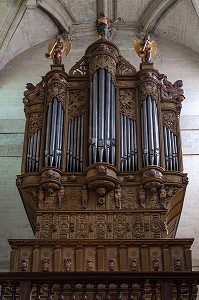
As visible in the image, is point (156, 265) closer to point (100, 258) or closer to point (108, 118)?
point (100, 258)

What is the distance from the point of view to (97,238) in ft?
34.7

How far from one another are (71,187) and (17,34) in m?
6.84

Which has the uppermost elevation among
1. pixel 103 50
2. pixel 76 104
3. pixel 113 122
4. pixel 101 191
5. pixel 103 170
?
pixel 103 50

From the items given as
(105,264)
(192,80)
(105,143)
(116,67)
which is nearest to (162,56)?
(192,80)

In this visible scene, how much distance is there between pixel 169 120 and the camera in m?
12.5

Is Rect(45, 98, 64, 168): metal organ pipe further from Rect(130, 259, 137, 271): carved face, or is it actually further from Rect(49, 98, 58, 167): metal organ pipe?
Rect(130, 259, 137, 271): carved face

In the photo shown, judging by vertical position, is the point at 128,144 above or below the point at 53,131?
below

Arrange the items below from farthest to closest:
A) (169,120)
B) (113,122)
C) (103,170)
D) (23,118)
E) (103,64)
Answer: (23,118) → (103,64) → (169,120) → (113,122) → (103,170)

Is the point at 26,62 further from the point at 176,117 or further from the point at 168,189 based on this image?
the point at 168,189


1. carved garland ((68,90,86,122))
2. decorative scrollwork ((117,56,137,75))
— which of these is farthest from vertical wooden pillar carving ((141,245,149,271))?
decorative scrollwork ((117,56,137,75))

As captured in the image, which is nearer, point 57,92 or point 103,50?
point 57,92

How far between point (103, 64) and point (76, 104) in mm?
1164

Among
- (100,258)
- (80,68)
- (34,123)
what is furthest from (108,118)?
(100,258)

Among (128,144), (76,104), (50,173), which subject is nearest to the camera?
(50,173)
